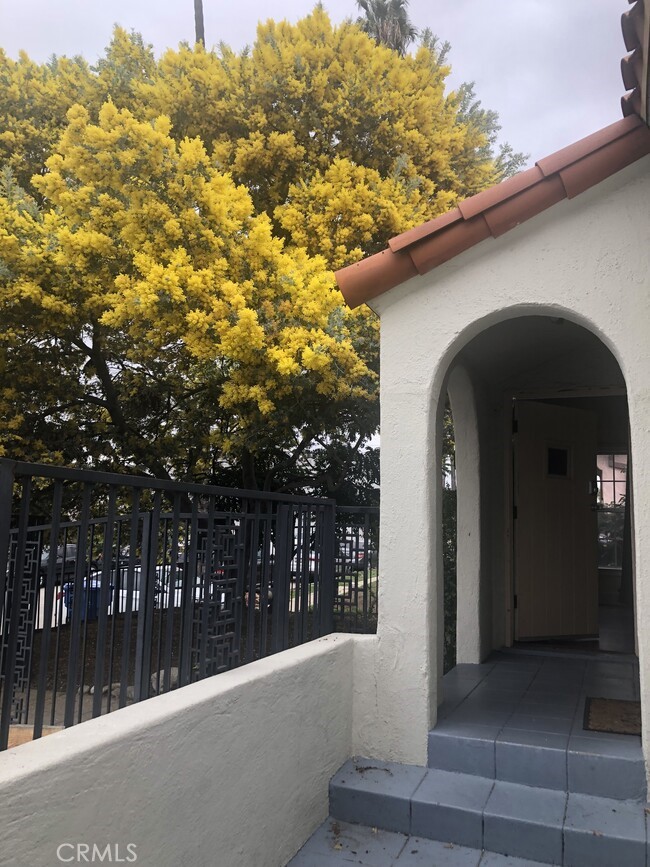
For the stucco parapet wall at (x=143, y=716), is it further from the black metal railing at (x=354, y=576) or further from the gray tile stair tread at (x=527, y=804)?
the gray tile stair tread at (x=527, y=804)

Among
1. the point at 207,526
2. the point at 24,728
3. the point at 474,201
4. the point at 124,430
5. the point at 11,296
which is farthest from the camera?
the point at 124,430

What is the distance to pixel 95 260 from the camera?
838 cm

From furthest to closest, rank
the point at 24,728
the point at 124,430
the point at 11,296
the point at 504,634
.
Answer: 1. the point at 124,430
2. the point at 11,296
3. the point at 504,634
4. the point at 24,728

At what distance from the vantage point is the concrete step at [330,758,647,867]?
10.5ft

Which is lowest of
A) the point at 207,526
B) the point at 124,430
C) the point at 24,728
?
the point at 24,728

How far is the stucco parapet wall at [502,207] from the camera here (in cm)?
372

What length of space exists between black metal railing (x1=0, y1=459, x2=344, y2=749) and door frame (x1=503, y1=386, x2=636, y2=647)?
1.75 m

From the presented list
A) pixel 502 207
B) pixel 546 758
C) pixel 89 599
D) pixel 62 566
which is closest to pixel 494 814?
pixel 546 758

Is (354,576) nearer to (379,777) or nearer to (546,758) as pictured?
(379,777)

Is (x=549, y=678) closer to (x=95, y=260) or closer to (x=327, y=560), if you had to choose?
(x=327, y=560)

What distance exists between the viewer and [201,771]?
2.69 meters

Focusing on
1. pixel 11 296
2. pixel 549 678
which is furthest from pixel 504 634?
pixel 11 296

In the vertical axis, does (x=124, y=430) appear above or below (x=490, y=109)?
below

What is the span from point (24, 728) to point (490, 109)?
12356 millimetres
